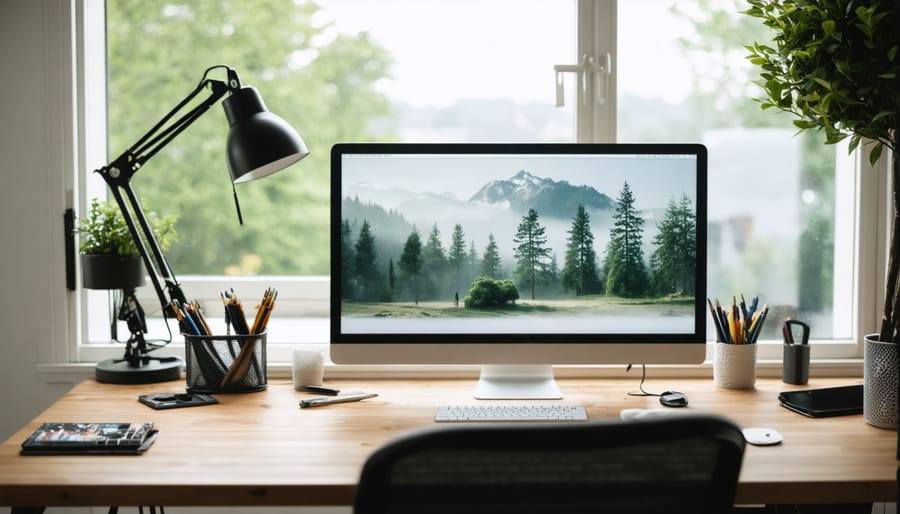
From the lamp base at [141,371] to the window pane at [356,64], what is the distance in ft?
1.17

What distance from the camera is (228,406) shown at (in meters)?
1.64

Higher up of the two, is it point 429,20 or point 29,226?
point 429,20

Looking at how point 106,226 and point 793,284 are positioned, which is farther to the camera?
point 793,284

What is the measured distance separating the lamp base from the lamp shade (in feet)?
1.59

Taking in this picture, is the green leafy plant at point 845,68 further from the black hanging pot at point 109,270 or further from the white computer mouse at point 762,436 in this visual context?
the black hanging pot at point 109,270

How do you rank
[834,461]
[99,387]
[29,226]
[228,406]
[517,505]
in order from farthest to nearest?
[29,226], [99,387], [228,406], [834,461], [517,505]

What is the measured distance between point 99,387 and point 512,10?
1.41 meters

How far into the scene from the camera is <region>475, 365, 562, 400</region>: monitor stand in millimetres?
1681

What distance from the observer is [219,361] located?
5.69ft

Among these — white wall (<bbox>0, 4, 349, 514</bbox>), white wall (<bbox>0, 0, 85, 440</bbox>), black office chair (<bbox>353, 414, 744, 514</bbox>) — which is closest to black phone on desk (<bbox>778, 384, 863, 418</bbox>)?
black office chair (<bbox>353, 414, 744, 514</bbox>)

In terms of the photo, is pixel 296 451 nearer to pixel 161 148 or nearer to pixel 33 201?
pixel 161 148

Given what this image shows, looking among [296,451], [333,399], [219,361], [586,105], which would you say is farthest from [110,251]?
[586,105]

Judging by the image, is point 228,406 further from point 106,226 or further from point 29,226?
point 29,226

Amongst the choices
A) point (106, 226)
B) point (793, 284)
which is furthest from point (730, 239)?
point (106, 226)
